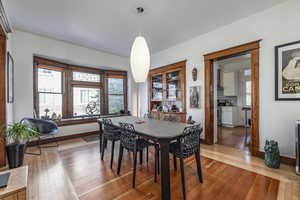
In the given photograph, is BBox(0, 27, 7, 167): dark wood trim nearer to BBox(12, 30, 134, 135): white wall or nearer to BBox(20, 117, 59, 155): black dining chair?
BBox(20, 117, 59, 155): black dining chair

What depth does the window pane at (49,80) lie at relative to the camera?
12.7 feet

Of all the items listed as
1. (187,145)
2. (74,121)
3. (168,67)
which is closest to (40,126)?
(74,121)

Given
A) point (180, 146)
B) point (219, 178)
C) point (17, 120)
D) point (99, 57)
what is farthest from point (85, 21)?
point (219, 178)

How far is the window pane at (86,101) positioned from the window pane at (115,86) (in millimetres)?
503

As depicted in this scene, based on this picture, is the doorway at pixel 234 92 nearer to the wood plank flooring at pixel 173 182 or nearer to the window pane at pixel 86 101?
the wood plank flooring at pixel 173 182

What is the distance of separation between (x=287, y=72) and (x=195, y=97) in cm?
181

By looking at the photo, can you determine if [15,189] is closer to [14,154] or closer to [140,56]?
[14,154]

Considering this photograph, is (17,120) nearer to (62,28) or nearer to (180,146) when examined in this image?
(62,28)

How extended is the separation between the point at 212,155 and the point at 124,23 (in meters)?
3.37

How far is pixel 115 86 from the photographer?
5594 millimetres

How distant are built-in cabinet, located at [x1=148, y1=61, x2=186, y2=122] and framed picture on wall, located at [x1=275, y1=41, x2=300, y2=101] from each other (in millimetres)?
2046

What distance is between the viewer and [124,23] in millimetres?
2949

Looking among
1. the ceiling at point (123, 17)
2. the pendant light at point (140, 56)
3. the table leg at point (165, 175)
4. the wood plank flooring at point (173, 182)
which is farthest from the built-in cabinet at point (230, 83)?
the table leg at point (165, 175)

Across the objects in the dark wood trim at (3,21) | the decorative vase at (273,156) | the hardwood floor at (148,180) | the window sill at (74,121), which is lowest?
the hardwood floor at (148,180)
